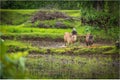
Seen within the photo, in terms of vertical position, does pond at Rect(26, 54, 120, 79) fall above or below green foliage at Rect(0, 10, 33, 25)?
below

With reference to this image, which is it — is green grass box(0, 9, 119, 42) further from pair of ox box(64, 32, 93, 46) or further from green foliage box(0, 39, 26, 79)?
green foliage box(0, 39, 26, 79)

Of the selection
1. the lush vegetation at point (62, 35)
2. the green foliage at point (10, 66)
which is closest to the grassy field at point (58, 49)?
the lush vegetation at point (62, 35)

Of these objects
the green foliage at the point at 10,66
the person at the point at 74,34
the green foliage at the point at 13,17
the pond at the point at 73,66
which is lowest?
the pond at the point at 73,66

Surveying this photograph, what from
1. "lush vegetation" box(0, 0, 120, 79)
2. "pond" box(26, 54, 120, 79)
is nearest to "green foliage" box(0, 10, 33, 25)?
"lush vegetation" box(0, 0, 120, 79)

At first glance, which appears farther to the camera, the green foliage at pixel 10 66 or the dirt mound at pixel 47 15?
the dirt mound at pixel 47 15

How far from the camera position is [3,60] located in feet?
3.06

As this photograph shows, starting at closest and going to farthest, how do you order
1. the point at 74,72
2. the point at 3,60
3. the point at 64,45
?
the point at 3,60 → the point at 74,72 → the point at 64,45

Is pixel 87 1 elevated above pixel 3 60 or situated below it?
above

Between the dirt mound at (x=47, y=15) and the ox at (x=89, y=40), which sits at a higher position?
the dirt mound at (x=47, y=15)

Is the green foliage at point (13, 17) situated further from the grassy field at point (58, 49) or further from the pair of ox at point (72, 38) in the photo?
the pair of ox at point (72, 38)

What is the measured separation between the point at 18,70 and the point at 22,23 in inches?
83.1

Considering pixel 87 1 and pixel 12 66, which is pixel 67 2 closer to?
pixel 87 1

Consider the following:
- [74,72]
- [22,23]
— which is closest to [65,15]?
[22,23]

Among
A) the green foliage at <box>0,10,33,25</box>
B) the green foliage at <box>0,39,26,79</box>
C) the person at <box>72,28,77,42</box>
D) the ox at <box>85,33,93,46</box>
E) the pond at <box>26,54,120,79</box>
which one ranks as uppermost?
the green foliage at <box>0,10,33,25</box>
